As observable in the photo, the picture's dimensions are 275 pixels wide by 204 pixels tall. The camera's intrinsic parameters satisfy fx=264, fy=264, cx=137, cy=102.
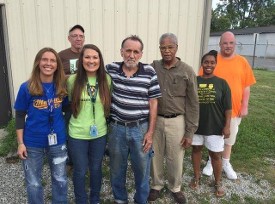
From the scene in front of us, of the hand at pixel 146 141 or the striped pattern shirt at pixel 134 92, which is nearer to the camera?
the striped pattern shirt at pixel 134 92

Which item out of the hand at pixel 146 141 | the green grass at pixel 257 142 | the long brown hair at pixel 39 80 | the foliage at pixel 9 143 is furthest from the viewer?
the foliage at pixel 9 143

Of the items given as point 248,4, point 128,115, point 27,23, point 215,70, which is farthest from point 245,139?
point 248,4

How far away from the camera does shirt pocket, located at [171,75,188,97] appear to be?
2.87m

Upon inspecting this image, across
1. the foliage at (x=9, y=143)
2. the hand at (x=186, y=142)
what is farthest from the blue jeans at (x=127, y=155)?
the foliage at (x=9, y=143)

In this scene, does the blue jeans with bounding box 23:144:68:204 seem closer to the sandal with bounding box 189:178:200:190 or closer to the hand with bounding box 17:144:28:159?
the hand with bounding box 17:144:28:159

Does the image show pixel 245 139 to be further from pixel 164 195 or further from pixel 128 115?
pixel 128 115

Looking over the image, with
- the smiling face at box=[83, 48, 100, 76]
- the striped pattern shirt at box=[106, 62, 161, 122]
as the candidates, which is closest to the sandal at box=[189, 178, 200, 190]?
the striped pattern shirt at box=[106, 62, 161, 122]

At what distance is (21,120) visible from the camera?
99.7 inches

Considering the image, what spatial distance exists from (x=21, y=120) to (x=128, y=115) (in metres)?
1.03

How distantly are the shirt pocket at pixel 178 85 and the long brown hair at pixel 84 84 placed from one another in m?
0.72

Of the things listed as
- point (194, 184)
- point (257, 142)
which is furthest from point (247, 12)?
point (194, 184)

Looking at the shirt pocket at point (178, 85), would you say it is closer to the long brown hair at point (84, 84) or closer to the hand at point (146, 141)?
the hand at point (146, 141)

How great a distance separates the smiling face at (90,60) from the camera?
2.56 m

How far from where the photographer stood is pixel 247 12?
2179 inches
